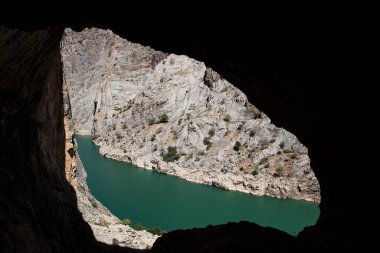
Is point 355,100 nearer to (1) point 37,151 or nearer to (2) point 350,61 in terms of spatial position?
(2) point 350,61

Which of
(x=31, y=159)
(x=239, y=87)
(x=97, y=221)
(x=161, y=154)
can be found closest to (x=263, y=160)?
(x=161, y=154)

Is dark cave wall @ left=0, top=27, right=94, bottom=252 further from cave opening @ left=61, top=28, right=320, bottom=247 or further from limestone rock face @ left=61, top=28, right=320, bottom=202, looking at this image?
limestone rock face @ left=61, top=28, right=320, bottom=202

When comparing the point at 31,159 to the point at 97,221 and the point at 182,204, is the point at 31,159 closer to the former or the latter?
the point at 97,221

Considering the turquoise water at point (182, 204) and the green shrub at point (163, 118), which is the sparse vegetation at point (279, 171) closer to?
the turquoise water at point (182, 204)

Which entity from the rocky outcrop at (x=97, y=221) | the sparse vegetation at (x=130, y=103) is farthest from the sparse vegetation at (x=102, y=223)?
the sparse vegetation at (x=130, y=103)

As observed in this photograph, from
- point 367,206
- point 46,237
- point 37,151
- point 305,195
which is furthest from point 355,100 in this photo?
point 305,195
